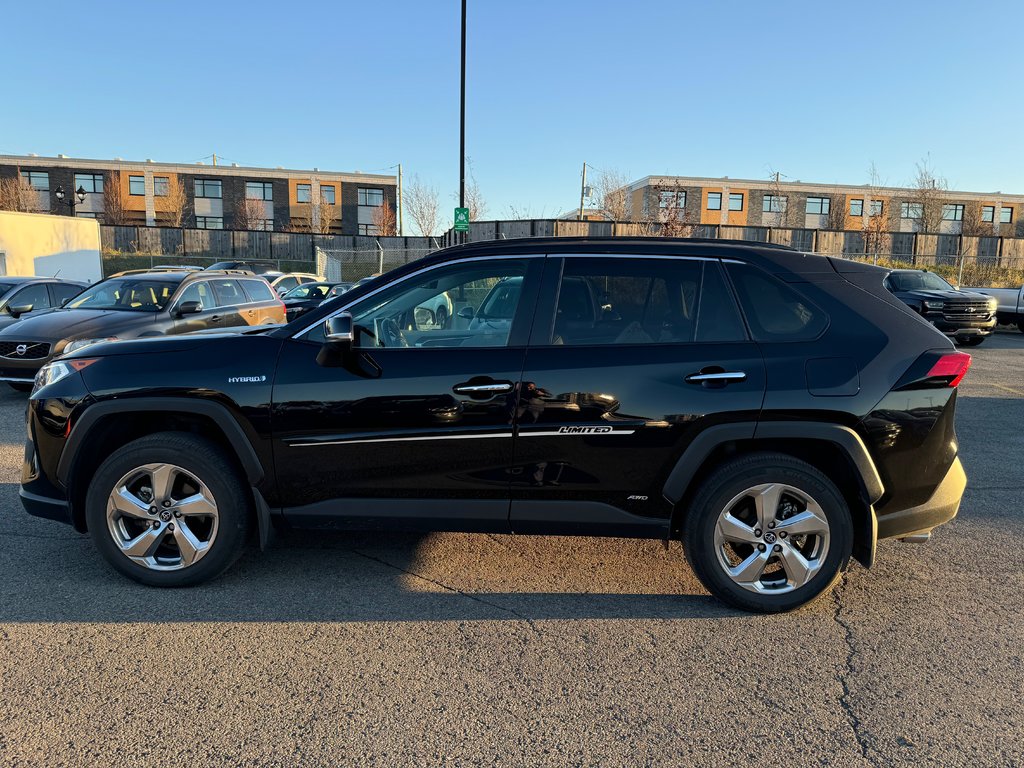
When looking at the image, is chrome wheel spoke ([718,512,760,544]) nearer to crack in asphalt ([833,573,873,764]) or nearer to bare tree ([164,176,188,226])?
crack in asphalt ([833,573,873,764])

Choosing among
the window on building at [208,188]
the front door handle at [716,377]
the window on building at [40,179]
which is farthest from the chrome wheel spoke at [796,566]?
the window on building at [40,179]

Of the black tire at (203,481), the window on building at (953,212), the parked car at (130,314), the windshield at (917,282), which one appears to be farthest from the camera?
the window on building at (953,212)

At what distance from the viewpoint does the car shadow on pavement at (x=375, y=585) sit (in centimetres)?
351

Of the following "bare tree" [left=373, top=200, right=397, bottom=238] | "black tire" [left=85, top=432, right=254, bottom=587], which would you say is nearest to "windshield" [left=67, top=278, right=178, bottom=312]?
"black tire" [left=85, top=432, right=254, bottom=587]

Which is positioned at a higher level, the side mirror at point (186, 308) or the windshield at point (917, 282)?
the windshield at point (917, 282)

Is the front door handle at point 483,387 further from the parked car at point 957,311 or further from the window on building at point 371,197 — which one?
the window on building at point 371,197

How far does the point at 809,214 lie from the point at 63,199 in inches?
2347

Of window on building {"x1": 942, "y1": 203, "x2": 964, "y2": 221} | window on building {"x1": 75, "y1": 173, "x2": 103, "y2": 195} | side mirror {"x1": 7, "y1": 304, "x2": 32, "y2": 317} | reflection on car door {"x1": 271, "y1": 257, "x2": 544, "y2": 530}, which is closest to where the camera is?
reflection on car door {"x1": 271, "y1": 257, "x2": 544, "y2": 530}

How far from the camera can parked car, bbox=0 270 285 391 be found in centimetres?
875

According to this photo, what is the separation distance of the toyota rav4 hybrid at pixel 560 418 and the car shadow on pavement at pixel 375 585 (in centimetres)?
22

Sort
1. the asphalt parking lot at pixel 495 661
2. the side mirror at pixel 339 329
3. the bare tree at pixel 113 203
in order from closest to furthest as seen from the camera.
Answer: the asphalt parking lot at pixel 495 661, the side mirror at pixel 339 329, the bare tree at pixel 113 203

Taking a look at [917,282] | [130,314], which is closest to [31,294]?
[130,314]

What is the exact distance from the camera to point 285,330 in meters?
3.71

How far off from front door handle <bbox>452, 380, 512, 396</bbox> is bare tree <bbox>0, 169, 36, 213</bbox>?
5632 centimetres
